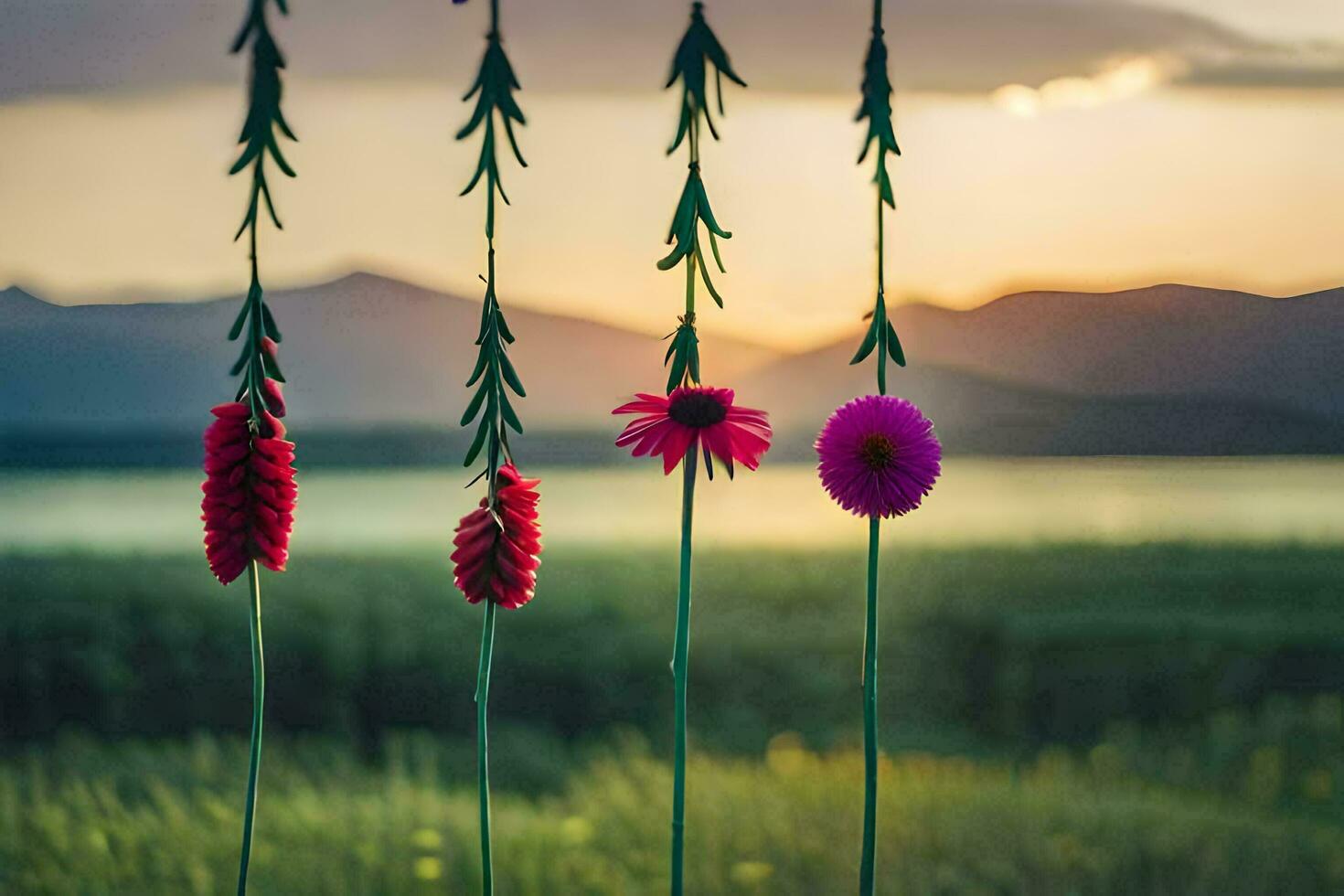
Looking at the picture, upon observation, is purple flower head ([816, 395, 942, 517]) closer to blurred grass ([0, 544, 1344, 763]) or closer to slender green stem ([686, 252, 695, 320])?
slender green stem ([686, 252, 695, 320])

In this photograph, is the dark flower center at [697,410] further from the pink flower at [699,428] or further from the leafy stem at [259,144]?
the leafy stem at [259,144]

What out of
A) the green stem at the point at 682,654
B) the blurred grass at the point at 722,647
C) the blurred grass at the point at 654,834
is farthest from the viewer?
the blurred grass at the point at 722,647

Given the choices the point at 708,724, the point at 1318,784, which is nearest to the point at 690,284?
the point at 708,724

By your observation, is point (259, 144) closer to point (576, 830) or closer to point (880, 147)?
point (880, 147)

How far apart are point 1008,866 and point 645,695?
1.32m

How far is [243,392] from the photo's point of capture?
1.72 meters

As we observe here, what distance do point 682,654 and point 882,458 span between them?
37 cm

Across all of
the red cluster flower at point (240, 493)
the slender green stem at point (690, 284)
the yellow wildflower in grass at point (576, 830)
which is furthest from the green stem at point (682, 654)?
the yellow wildflower in grass at point (576, 830)

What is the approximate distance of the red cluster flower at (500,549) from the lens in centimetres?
162

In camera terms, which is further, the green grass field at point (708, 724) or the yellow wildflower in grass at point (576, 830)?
the yellow wildflower in grass at point (576, 830)

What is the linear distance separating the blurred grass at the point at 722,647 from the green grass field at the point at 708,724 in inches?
0.4

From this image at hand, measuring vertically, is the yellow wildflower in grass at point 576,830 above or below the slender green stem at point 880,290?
below

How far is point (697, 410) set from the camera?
1.61m

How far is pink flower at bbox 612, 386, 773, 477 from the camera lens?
63.7 inches
